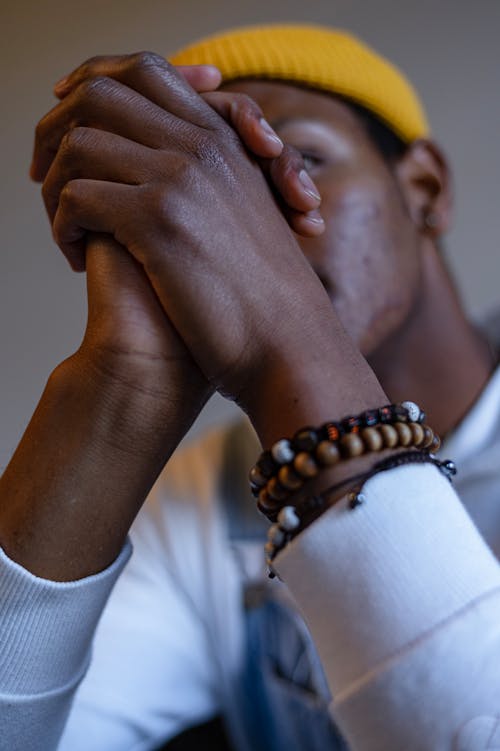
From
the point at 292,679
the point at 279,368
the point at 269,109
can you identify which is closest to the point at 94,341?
the point at 279,368

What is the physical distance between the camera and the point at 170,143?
539mm

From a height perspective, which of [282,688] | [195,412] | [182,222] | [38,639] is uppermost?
[182,222]

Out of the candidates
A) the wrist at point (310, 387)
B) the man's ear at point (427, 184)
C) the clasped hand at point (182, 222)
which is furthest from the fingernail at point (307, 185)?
the man's ear at point (427, 184)

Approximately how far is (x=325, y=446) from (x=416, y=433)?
Answer: 0.21ft

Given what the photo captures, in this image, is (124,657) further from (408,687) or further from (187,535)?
(408,687)

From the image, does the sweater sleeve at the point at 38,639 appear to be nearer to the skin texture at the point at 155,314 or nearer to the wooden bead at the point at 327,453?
the skin texture at the point at 155,314

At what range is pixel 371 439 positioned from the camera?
0.44 metres

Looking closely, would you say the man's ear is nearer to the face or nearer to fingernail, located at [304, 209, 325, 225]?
the face

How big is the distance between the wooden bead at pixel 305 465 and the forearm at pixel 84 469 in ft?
0.37

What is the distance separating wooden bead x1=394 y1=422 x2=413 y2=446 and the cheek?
35cm

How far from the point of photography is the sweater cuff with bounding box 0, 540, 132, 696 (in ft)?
1.64

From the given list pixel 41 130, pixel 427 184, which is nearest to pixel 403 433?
pixel 41 130

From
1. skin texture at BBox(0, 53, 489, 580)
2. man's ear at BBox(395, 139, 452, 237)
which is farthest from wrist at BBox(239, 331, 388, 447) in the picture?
man's ear at BBox(395, 139, 452, 237)

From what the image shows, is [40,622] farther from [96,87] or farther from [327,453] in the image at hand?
[96,87]
